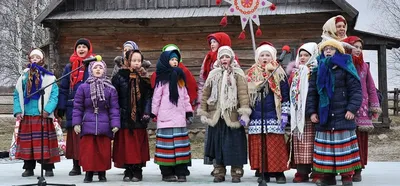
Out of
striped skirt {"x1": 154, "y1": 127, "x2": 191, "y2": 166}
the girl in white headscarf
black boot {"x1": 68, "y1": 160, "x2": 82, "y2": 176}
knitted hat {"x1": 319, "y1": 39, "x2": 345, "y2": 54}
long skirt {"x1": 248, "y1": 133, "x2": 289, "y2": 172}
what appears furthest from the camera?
black boot {"x1": 68, "y1": 160, "x2": 82, "y2": 176}

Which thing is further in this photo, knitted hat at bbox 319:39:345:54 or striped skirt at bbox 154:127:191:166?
striped skirt at bbox 154:127:191:166

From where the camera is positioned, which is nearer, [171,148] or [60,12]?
[171,148]

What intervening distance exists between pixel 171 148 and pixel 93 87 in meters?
1.17

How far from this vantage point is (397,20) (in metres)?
39.3

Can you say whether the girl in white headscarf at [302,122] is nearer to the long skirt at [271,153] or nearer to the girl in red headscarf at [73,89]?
the long skirt at [271,153]

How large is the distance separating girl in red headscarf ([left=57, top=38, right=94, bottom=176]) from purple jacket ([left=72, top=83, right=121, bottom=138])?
2.32 ft

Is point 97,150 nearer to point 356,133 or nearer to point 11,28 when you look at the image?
point 356,133

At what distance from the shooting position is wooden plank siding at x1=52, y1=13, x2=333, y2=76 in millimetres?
15930

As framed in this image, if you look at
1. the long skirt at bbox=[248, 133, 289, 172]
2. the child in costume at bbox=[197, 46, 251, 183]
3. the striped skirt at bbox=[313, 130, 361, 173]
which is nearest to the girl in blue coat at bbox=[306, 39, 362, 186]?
the striped skirt at bbox=[313, 130, 361, 173]

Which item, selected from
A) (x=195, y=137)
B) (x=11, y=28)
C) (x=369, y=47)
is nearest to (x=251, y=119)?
(x=195, y=137)

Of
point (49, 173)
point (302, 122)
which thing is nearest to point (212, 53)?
point (302, 122)

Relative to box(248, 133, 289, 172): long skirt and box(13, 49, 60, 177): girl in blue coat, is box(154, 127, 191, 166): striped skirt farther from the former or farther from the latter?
box(13, 49, 60, 177): girl in blue coat

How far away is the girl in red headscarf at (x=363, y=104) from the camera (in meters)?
7.89

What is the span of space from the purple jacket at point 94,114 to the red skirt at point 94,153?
3.8 inches
